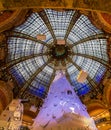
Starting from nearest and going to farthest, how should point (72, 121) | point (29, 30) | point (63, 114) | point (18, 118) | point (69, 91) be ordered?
point (72, 121) → point (63, 114) → point (69, 91) → point (18, 118) → point (29, 30)

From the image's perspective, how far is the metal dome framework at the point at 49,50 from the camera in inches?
1020

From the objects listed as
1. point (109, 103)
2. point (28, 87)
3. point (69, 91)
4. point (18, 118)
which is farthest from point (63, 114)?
point (28, 87)

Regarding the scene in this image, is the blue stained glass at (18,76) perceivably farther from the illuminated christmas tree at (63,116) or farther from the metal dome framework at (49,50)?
the illuminated christmas tree at (63,116)

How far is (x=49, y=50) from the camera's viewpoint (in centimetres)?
2991

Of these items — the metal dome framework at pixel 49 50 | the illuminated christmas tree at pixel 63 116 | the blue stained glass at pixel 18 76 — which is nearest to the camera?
the illuminated christmas tree at pixel 63 116

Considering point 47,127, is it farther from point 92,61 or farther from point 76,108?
point 92,61

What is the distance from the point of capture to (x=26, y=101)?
A: 28.2 m

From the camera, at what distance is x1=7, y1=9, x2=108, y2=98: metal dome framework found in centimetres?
2591

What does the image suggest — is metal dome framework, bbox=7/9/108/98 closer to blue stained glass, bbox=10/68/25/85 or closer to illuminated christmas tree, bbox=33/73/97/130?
blue stained glass, bbox=10/68/25/85

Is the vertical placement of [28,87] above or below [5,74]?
below

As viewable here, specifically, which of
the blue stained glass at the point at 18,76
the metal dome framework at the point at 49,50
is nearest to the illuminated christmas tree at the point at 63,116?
the metal dome framework at the point at 49,50

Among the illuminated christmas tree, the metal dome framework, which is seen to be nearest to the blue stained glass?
the metal dome framework

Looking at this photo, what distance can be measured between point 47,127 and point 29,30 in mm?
16300

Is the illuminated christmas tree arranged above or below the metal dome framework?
below
